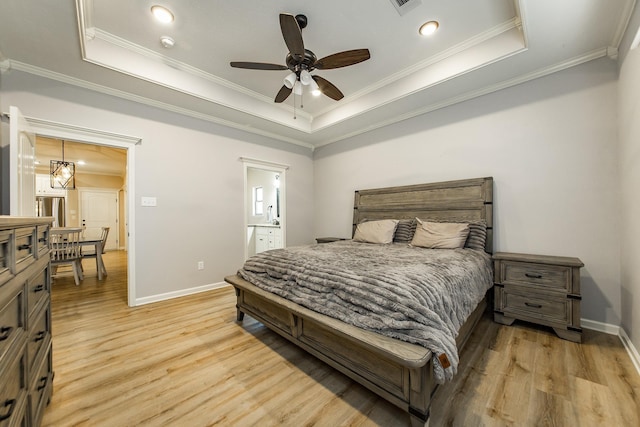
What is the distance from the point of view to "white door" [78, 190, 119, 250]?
775 centimetres

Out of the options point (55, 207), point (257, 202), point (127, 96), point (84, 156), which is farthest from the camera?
point (55, 207)

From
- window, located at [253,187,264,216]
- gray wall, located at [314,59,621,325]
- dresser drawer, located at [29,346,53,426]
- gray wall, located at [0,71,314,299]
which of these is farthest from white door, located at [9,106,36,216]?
window, located at [253,187,264,216]

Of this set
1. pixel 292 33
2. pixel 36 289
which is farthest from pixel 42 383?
pixel 292 33

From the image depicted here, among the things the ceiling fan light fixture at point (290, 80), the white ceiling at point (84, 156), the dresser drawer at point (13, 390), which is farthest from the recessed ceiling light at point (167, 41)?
the white ceiling at point (84, 156)

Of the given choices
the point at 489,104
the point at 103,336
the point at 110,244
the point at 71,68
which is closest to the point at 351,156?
the point at 489,104

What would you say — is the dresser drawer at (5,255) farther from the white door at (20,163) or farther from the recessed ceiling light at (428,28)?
the recessed ceiling light at (428,28)

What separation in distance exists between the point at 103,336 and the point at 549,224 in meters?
4.39

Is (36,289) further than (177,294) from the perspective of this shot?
No

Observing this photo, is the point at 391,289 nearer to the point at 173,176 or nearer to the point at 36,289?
the point at 36,289

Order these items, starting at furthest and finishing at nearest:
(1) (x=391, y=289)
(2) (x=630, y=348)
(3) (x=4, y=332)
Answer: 1. (2) (x=630, y=348)
2. (1) (x=391, y=289)
3. (3) (x=4, y=332)

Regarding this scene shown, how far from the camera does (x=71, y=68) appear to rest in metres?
2.50

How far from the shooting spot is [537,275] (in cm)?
225

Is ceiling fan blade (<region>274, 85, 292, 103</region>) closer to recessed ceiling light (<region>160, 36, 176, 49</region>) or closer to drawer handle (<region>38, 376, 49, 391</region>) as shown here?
recessed ceiling light (<region>160, 36, 176, 49</region>)

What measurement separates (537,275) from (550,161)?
3.89 feet
